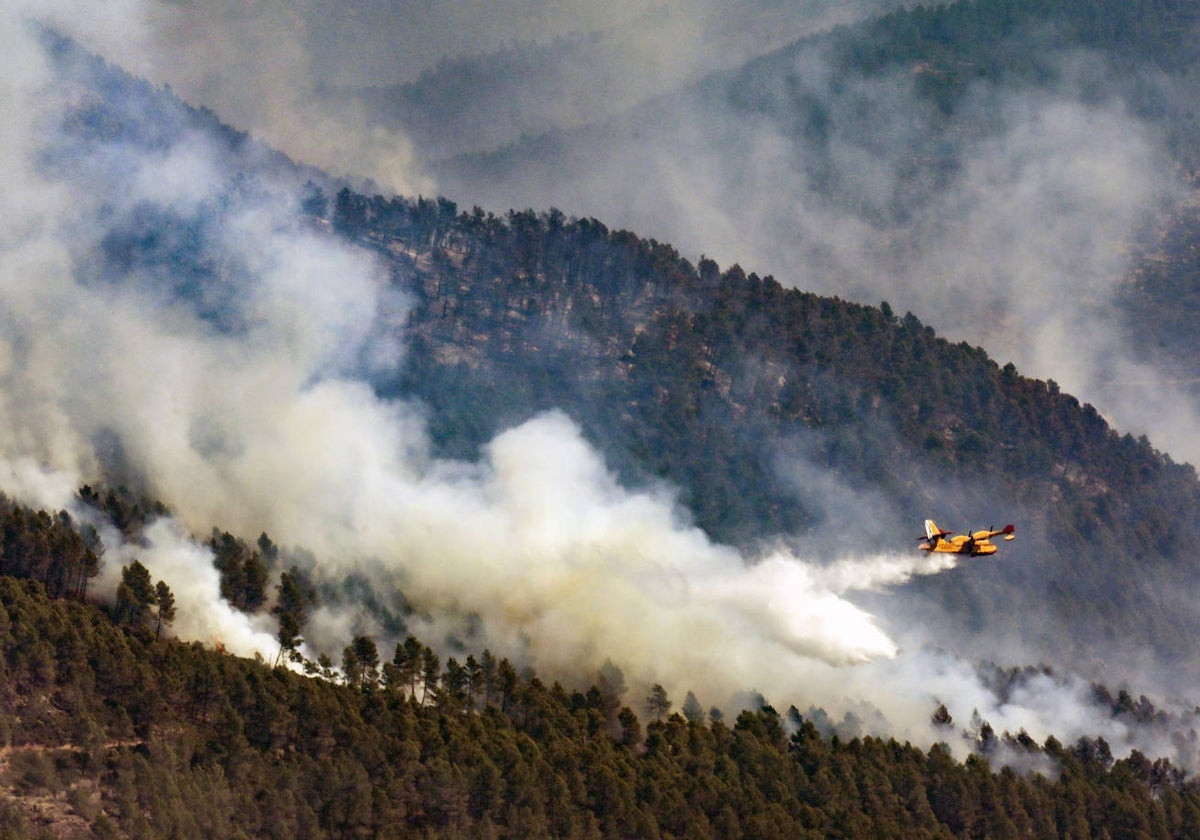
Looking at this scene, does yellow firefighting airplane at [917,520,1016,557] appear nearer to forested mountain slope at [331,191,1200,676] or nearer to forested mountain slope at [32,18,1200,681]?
forested mountain slope at [32,18,1200,681]

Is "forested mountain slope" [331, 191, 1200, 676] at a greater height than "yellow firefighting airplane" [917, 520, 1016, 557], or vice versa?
"forested mountain slope" [331, 191, 1200, 676]

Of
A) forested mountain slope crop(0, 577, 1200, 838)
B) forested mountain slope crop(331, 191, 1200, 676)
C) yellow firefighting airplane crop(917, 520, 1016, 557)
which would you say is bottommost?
forested mountain slope crop(0, 577, 1200, 838)

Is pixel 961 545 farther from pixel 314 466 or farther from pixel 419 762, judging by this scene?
pixel 314 466

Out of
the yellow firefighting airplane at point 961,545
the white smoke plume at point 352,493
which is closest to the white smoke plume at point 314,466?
the white smoke plume at point 352,493

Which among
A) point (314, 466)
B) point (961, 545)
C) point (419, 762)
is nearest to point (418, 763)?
point (419, 762)

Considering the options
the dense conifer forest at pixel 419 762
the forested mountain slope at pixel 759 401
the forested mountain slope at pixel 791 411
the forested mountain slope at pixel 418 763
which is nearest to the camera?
the forested mountain slope at pixel 418 763

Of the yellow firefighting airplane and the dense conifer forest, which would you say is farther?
the yellow firefighting airplane

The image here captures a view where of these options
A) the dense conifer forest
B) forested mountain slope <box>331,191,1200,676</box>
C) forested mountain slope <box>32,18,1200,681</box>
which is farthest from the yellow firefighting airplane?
forested mountain slope <box>331,191,1200,676</box>

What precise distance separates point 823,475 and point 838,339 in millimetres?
16236

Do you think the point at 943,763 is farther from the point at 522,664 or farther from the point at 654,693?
the point at 522,664

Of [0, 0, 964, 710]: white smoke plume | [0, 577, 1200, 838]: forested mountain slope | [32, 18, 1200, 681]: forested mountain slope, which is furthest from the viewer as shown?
[32, 18, 1200, 681]: forested mountain slope

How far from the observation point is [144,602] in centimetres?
9831

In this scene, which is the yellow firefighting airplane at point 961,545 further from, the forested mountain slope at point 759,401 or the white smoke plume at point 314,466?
the forested mountain slope at point 759,401

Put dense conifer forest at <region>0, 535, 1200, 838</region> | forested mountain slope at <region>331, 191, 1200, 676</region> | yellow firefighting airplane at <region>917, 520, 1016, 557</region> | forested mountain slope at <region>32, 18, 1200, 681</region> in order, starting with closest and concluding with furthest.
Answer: dense conifer forest at <region>0, 535, 1200, 838</region> → yellow firefighting airplane at <region>917, 520, 1016, 557</region> → forested mountain slope at <region>32, 18, 1200, 681</region> → forested mountain slope at <region>331, 191, 1200, 676</region>
